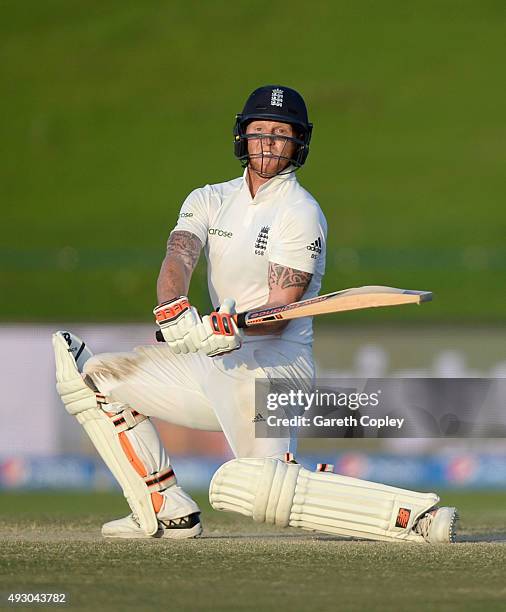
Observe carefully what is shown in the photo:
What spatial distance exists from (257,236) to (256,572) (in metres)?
1.79

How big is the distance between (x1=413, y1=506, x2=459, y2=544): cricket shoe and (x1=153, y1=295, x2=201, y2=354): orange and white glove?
47.6 inches

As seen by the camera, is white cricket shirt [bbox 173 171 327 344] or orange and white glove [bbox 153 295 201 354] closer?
orange and white glove [bbox 153 295 201 354]

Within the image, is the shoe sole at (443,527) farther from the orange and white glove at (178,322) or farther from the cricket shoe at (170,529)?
the orange and white glove at (178,322)

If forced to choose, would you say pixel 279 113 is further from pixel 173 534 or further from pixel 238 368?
pixel 173 534

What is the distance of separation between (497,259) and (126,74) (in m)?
15.4

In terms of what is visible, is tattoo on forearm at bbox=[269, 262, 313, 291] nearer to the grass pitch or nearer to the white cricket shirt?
the white cricket shirt

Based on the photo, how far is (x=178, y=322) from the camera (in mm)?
5699

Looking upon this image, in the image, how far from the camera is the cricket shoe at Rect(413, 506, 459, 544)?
224 inches

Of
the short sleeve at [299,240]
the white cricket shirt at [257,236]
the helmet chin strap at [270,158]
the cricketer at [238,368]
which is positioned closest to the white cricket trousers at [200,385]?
the cricketer at [238,368]

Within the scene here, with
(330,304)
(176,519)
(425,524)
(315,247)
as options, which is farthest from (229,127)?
(425,524)

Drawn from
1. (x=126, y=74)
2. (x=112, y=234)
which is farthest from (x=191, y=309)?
(x=126, y=74)

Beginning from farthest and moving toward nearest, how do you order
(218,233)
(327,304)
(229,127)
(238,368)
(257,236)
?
(229,127) < (218,233) < (257,236) < (238,368) < (327,304)

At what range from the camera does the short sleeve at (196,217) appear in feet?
20.5

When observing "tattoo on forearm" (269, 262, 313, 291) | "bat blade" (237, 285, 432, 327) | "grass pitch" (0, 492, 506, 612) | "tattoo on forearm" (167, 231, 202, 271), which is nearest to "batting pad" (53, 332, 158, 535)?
"grass pitch" (0, 492, 506, 612)
